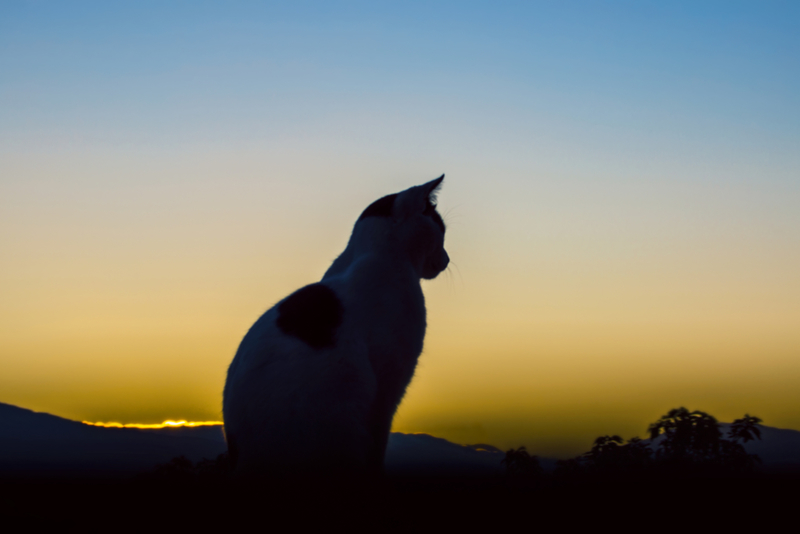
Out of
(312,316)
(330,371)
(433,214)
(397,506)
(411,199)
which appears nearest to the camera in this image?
(397,506)

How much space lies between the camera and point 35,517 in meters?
1.60

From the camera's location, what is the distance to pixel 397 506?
6.35 ft

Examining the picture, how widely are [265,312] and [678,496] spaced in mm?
3030

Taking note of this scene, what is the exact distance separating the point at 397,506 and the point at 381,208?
3210mm

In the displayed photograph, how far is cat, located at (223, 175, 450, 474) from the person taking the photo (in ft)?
9.85

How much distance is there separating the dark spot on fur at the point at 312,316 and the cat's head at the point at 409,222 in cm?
101

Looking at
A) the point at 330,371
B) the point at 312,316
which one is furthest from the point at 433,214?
the point at 330,371

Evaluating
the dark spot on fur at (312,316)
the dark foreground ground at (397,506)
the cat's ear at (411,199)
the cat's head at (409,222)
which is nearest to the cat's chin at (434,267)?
the cat's head at (409,222)

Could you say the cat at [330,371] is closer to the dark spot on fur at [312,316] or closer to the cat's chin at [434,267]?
the dark spot on fur at [312,316]

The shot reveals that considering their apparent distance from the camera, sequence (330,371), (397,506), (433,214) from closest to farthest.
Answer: (397,506) < (330,371) < (433,214)

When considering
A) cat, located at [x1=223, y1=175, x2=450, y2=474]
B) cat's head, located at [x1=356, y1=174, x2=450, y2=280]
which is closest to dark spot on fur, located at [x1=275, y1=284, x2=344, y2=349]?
cat, located at [x1=223, y1=175, x2=450, y2=474]

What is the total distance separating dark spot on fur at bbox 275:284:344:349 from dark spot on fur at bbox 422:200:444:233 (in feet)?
5.28

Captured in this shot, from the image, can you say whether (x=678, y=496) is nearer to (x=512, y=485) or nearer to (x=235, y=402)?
(x=512, y=485)

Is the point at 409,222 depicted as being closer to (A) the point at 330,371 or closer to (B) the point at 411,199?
(B) the point at 411,199
